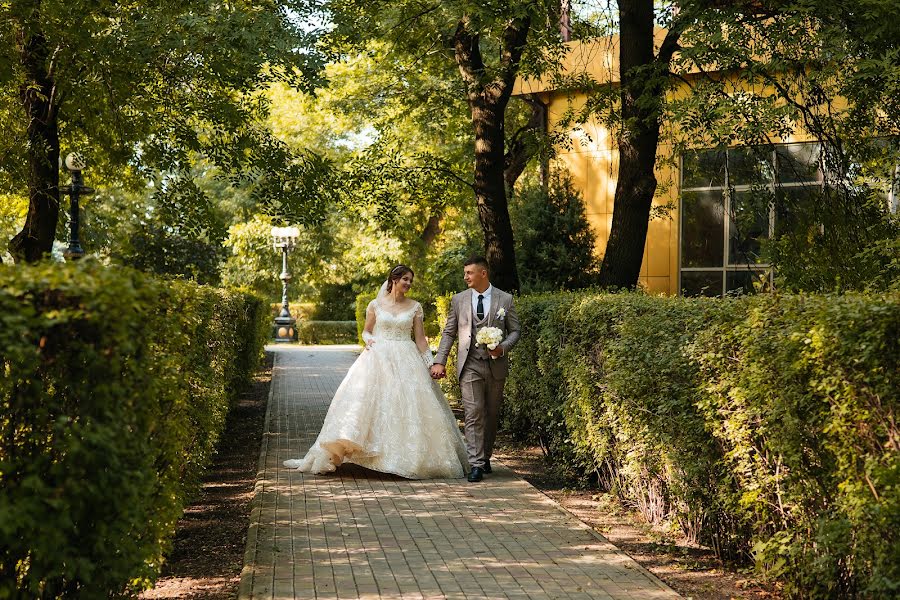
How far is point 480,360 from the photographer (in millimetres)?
10523

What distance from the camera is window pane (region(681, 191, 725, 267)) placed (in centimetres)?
2305

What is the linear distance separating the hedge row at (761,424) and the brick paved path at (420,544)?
Result: 72 centimetres

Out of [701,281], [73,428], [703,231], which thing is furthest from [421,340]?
[703,231]

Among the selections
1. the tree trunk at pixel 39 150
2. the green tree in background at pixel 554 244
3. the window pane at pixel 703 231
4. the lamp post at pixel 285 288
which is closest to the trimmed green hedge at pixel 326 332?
the lamp post at pixel 285 288

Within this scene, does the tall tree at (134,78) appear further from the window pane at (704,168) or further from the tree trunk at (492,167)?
the window pane at (704,168)

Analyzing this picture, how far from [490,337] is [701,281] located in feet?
46.3

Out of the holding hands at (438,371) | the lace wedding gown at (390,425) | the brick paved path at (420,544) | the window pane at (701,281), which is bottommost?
the brick paved path at (420,544)

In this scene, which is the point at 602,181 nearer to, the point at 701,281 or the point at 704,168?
the point at 704,168

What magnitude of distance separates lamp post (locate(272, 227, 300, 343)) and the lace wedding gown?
30.5 m

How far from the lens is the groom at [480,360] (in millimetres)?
10469

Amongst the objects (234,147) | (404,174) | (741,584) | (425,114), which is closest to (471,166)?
(425,114)

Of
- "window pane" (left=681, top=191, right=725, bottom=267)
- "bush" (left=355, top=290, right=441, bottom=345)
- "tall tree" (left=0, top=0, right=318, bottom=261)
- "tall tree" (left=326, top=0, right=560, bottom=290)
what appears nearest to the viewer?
"tall tree" (left=0, top=0, right=318, bottom=261)

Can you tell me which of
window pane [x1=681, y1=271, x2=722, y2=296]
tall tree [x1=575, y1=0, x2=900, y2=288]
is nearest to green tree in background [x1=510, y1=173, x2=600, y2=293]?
window pane [x1=681, y1=271, x2=722, y2=296]

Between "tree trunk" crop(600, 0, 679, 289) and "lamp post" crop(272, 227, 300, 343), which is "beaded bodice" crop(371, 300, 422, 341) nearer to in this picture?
"tree trunk" crop(600, 0, 679, 289)
